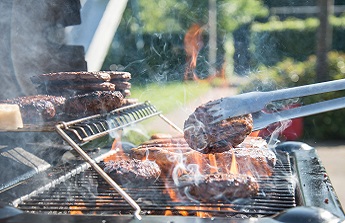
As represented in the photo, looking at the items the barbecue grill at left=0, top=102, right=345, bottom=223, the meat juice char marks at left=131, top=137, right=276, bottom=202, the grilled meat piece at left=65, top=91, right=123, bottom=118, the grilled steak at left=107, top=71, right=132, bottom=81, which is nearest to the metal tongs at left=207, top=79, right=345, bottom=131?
the meat juice char marks at left=131, top=137, right=276, bottom=202

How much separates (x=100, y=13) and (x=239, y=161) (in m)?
2.24

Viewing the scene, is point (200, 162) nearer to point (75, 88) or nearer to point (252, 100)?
point (252, 100)

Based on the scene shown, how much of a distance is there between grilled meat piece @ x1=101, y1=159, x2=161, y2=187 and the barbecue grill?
51 millimetres

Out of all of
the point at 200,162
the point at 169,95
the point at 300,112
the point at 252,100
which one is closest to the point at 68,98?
the point at 200,162

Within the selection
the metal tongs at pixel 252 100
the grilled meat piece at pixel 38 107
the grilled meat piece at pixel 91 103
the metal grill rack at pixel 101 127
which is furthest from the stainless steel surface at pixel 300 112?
the grilled meat piece at pixel 38 107

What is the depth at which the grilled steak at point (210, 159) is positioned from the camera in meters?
3.05

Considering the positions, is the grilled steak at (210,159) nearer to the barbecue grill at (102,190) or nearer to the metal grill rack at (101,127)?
the barbecue grill at (102,190)

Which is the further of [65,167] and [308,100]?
[308,100]

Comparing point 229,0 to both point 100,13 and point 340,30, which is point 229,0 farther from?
point 100,13

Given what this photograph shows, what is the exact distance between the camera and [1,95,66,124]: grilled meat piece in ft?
10.3

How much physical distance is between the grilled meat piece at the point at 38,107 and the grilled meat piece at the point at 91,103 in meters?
0.07

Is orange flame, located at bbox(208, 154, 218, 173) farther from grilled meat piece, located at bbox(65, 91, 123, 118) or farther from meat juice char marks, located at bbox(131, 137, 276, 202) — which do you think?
grilled meat piece, located at bbox(65, 91, 123, 118)

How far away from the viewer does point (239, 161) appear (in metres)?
3.08

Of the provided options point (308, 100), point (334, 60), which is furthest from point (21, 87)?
point (334, 60)
